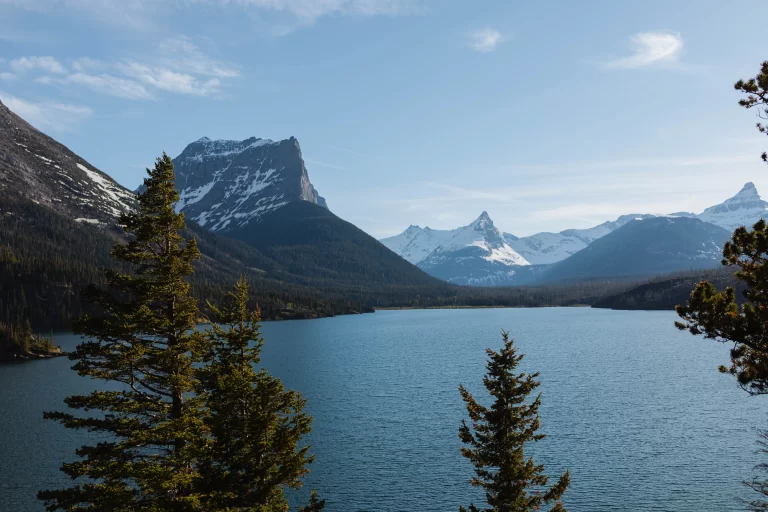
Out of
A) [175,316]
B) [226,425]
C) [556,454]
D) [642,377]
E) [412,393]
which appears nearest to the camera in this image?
[175,316]

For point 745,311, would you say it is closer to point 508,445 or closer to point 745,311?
point 745,311

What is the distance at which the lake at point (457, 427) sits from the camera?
2173 inches

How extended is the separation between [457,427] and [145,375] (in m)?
60.5

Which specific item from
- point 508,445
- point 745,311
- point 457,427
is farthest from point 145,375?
point 457,427

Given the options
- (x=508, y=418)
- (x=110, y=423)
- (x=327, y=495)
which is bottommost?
(x=327, y=495)

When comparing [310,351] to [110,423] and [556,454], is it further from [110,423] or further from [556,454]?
[110,423]

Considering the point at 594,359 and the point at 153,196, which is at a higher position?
the point at 153,196

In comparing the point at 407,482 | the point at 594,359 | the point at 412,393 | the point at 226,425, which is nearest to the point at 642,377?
the point at 594,359

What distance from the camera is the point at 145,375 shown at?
74.0ft

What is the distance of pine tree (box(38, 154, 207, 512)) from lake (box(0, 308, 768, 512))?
3524 centimetres

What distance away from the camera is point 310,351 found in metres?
167

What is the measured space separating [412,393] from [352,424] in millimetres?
23045

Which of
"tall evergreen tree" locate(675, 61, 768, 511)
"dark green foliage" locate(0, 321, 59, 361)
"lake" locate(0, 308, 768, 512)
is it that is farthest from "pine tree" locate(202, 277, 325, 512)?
"dark green foliage" locate(0, 321, 59, 361)

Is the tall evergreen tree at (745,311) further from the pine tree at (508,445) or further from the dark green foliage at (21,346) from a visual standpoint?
the dark green foliage at (21,346)
